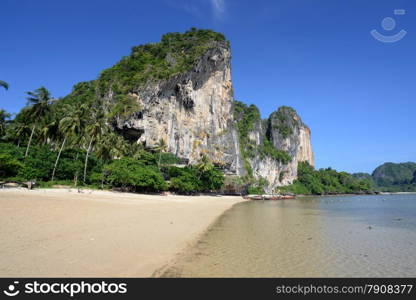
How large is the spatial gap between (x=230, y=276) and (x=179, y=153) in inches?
Result: 2523

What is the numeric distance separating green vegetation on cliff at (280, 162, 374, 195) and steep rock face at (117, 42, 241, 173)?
195 ft

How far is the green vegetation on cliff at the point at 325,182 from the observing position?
433 feet

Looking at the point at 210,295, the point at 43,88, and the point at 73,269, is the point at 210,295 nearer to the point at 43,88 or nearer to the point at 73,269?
the point at 73,269

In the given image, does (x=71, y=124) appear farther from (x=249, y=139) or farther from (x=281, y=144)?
(x=281, y=144)

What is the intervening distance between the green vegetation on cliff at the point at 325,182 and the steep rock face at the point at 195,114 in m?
59.5

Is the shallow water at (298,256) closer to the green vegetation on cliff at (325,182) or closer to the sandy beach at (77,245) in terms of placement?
the sandy beach at (77,245)

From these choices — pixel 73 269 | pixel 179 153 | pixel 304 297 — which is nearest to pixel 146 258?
pixel 73 269

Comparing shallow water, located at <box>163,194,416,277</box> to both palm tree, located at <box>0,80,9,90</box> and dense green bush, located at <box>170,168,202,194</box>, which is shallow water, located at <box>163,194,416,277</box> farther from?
dense green bush, located at <box>170,168,202,194</box>

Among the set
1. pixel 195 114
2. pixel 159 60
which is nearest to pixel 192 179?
pixel 195 114

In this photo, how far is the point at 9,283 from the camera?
5129 mm

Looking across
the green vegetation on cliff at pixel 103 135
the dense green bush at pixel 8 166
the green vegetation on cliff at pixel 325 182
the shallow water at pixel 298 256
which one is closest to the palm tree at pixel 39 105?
the green vegetation on cliff at pixel 103 135

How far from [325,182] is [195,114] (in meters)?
104

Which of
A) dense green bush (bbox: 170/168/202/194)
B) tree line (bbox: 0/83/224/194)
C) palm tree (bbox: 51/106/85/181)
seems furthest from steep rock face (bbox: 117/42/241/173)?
palm tree (bbox: 51/106/85/181)

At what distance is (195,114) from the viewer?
7500 centimetres
